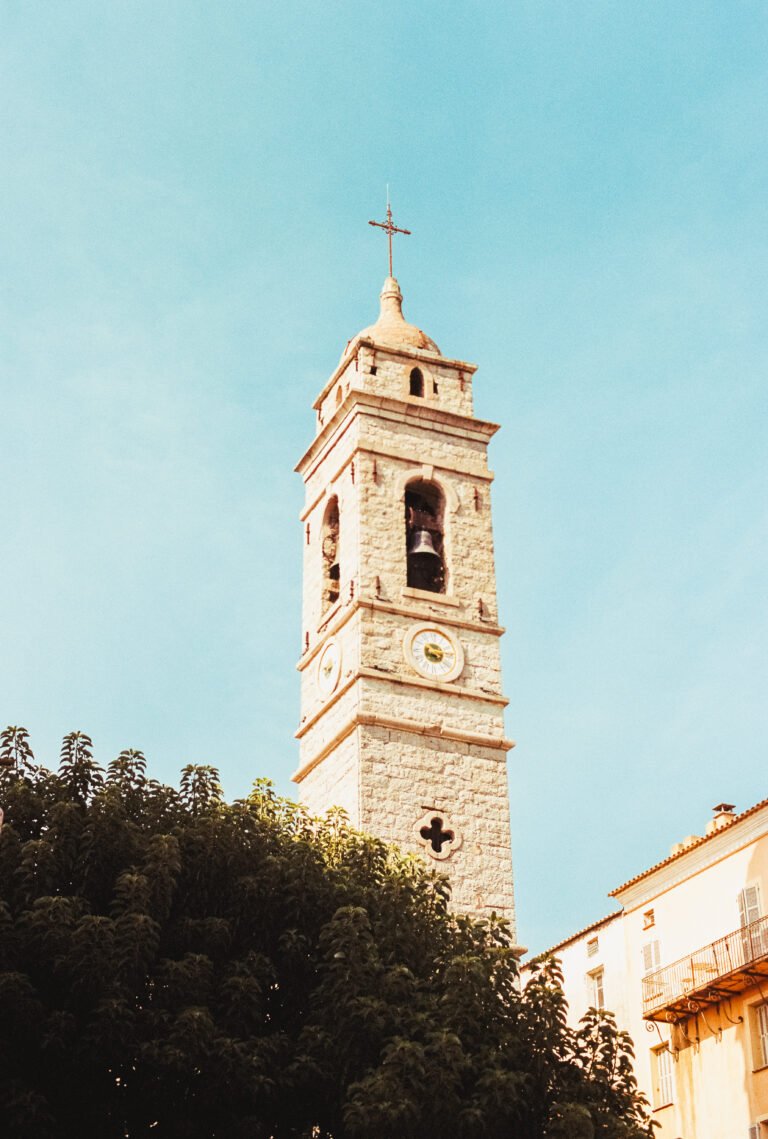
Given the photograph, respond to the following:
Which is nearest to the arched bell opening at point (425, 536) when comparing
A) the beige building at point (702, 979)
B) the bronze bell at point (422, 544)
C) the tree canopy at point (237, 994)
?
the bronze bell at point (422, 544)

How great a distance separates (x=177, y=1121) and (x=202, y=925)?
A: 249cm

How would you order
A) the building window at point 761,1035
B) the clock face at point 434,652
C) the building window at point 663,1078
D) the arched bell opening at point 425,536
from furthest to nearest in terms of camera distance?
1. the arched bell opening at point 425,536
2. the clock face at point 434,652
3. the building window at point 663,1078
4. the building window at point 761,1035

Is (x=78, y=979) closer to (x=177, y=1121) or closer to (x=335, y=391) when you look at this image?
(x=177, y=1121)

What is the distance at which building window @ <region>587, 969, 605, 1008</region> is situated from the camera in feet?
112

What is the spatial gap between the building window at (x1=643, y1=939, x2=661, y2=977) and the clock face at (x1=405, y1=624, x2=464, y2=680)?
23.2 ft

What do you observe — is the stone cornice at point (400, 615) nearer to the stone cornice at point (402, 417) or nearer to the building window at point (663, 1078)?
the stone cornice at point (402, 417)

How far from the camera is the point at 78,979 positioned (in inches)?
747

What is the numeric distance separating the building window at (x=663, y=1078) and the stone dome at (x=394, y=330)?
17.9 m

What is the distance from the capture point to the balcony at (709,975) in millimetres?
28297

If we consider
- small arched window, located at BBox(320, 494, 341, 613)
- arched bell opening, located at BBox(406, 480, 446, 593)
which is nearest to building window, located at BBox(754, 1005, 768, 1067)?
arched bell opening, located at BBox(406, 480, 446, 593)

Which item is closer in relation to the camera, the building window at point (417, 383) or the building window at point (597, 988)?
the building window at point (597, 988)

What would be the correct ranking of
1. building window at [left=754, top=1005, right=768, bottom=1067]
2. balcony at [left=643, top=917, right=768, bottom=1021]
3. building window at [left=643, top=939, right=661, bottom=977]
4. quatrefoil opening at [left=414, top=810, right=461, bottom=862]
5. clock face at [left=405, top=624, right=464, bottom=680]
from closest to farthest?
building window at [left=754, top=1005, right=768, bottom=1067]
balcony at [left=643, top=917, right=768, bottom=1021]
building window at [left=643, top=939, right=661, bottom=977]
quatrefoil opening at [left=414, top=810, right=461, bottom=862]
clock face at [left=405, top=624, right=464, bottom=680]

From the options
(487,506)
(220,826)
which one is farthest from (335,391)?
(220,826)

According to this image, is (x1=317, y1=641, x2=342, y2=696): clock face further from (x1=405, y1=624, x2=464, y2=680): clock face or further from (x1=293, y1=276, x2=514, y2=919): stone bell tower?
(x1=405, y1=624, x2=464, y2=680): clock face
